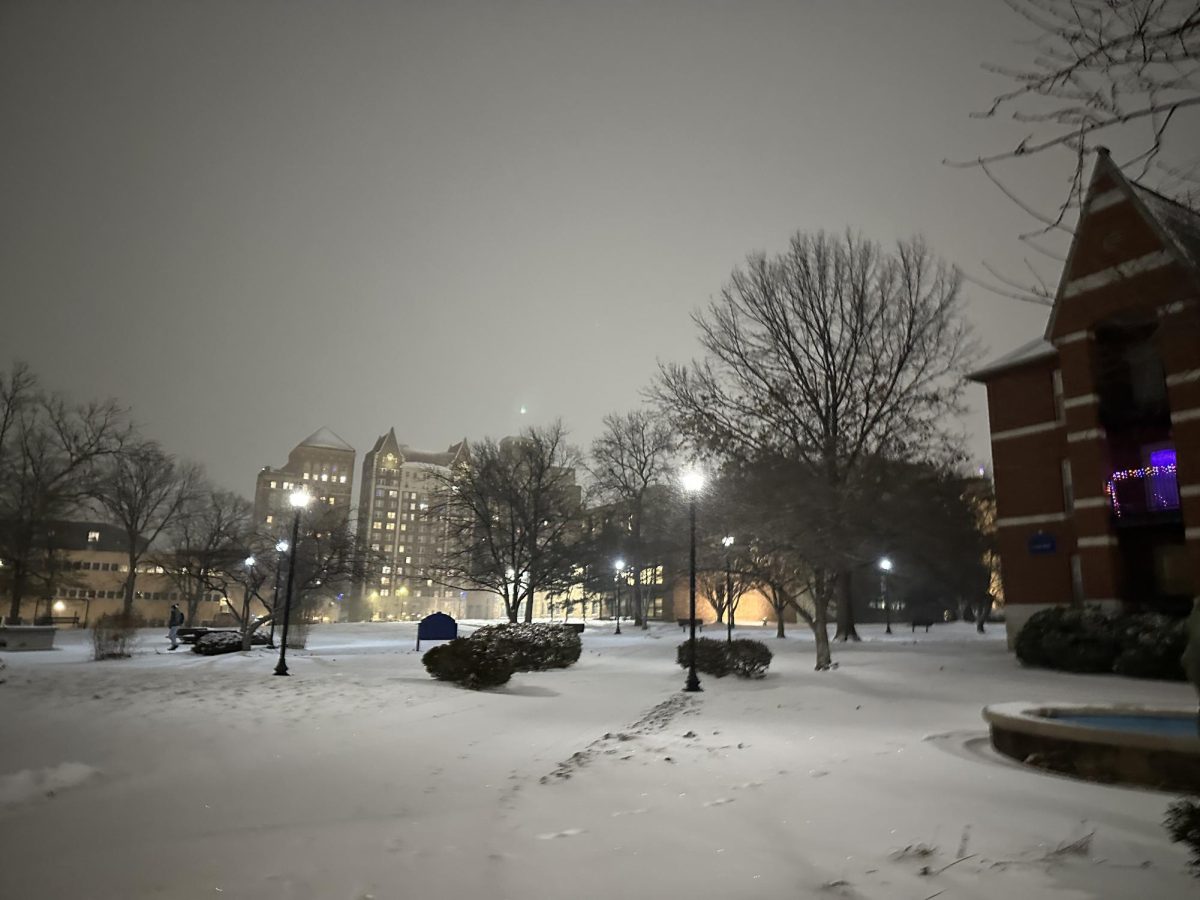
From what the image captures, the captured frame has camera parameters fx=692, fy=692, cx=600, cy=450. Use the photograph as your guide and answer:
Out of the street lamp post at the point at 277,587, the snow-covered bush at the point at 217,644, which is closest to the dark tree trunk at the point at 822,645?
the street lamp post at the point at 277,587

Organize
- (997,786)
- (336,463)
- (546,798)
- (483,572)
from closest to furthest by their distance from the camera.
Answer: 1. (546,798)
2. (997,786)
3. (483,572)
4. (336,463)

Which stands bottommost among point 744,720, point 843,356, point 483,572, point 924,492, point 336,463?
point 744,720

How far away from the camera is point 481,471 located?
3906cm

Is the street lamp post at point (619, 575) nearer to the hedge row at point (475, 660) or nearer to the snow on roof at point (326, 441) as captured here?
the hedge row at point (475, 660)

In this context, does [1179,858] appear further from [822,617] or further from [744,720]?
[822,617]

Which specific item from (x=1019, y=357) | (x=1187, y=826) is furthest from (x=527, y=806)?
(x=1019, y=357)

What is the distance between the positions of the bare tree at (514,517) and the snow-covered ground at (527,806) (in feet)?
80.1

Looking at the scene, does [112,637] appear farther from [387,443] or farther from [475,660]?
[387,443]

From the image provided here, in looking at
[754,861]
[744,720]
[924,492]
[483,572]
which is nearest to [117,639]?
[483,572]

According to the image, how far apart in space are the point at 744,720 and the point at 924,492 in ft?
75.8

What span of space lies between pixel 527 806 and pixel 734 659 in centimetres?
1339

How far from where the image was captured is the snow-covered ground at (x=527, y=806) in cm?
455

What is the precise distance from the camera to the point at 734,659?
18.8 m

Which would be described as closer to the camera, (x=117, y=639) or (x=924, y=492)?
(x=117, y=639)
